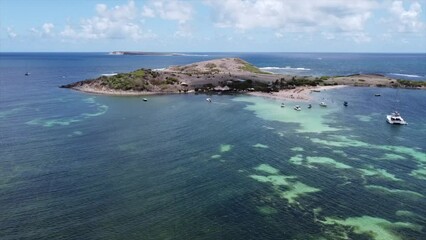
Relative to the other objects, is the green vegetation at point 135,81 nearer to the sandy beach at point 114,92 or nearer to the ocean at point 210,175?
the sandy beach at point 114,92

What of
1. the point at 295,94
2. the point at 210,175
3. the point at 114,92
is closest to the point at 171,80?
the point at 114,92

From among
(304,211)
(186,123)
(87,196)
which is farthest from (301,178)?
(186,123)

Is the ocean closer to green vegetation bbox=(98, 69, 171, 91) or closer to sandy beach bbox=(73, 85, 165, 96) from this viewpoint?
sandy beach bbox=(73, 85, 165, 96)

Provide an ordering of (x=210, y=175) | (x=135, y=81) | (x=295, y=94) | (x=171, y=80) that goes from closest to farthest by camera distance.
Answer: (x=210, y=175) → (x=295, y=94) → (x=135, y=81) → (x=171, y=80)

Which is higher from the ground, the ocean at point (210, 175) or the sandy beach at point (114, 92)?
the sandy beach at point (114, 92)

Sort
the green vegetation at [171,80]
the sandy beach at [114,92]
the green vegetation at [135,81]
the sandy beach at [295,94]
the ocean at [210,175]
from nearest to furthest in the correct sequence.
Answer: the ocean at [210,175]
the sandy beach at [295,94]
the sandy beach at [114,92]
the green vegetation at [135,81]
the green vegetation at [171,80]

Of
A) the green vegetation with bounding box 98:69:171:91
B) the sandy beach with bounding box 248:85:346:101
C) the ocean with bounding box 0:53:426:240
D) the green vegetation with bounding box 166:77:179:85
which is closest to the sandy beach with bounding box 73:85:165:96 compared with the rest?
the green vegetation with bounding box 98:69:171:91

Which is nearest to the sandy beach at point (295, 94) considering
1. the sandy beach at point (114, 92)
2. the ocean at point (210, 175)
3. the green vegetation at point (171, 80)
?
the ocean at point (210, 175)

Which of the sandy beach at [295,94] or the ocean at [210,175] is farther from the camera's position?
the sandy beach at [295,94]

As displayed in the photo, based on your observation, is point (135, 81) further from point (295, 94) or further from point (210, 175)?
point (210, 175)

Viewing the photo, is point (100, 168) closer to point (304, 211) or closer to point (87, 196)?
point (87, 196)
